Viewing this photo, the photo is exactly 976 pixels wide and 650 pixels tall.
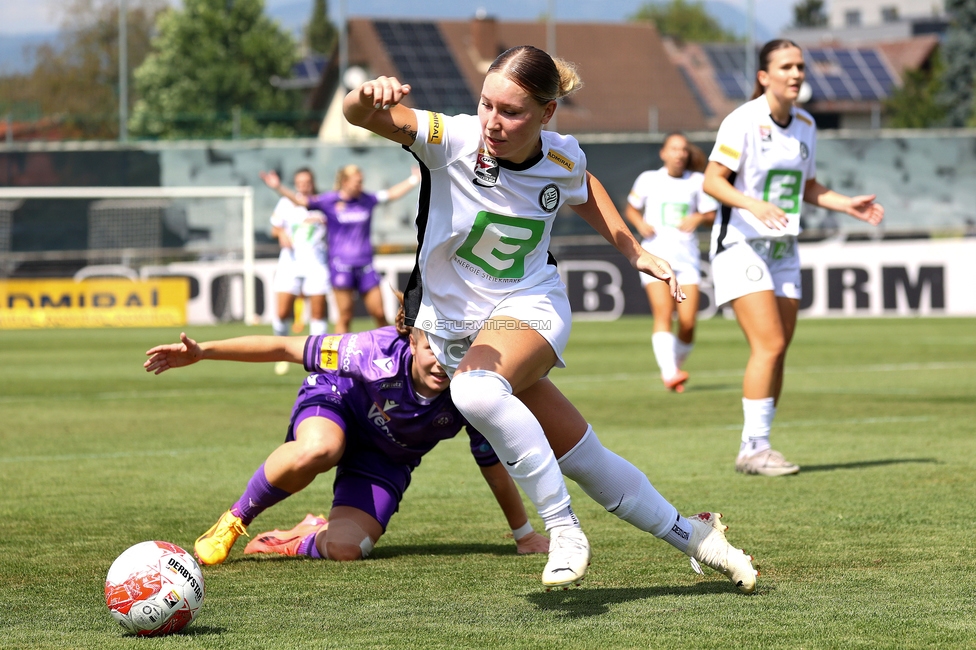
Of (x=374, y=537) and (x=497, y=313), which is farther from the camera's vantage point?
(x=374, y=537)

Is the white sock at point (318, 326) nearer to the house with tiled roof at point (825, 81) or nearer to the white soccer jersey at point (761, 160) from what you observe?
the white soccer jersey at point (761, 160)

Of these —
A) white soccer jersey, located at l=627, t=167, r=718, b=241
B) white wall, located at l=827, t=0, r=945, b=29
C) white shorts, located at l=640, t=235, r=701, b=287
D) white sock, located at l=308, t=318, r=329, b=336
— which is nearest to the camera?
white shorts, located at l=640, t=235, r=701, b=287

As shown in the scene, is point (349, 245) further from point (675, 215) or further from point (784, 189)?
point (784, 189)

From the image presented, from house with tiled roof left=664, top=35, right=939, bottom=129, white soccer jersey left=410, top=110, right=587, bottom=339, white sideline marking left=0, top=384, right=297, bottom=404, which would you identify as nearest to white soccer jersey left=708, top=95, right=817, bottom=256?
white soccer jersey left=410, top=110, right=587, bottom=339

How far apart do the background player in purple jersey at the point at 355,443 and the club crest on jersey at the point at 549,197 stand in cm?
69

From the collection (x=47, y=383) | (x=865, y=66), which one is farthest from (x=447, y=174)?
(x=865, y=66)

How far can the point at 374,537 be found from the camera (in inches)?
203

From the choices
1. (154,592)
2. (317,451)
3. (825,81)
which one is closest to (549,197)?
(317,451)

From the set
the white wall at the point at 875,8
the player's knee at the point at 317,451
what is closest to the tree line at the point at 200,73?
the player's knee at the point at 317,451

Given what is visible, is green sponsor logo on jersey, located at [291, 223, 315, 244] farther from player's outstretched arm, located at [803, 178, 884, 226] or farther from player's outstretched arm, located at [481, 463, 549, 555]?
player's outstretched arm, located at [481, 463, 549, 555]

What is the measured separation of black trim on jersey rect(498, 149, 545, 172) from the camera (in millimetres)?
4203

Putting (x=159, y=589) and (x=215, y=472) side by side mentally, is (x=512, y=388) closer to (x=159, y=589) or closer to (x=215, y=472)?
(x=159, y=589)

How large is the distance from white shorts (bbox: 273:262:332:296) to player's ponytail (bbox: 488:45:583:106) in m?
12.2

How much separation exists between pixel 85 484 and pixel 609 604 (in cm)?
380
